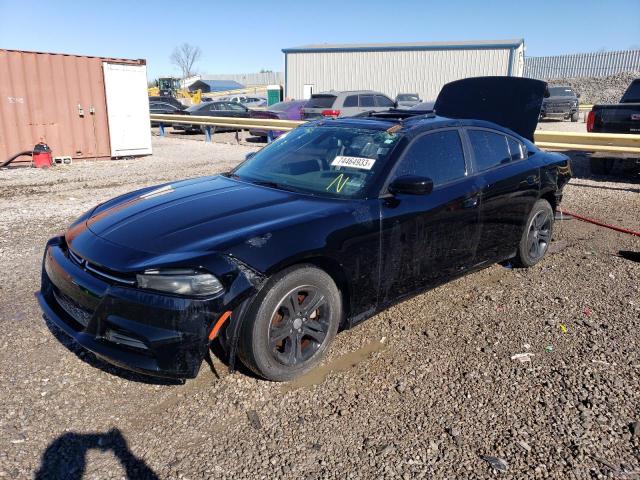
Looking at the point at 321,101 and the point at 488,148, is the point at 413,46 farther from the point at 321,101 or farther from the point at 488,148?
the point at 488,148

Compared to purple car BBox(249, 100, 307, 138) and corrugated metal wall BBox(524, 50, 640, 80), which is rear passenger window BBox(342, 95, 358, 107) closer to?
purple car BBox(249, 100, 307, 138)

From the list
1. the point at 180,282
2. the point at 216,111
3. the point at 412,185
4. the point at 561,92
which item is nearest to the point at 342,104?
the point at 216,111

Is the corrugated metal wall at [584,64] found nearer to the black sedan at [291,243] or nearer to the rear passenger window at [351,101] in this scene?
the rear passenger window at [351,101]

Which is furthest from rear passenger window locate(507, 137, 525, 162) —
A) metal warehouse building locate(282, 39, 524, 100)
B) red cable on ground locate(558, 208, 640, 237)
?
metal warehouse building locate(282, 39, 524, 100)

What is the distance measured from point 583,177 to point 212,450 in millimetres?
10233

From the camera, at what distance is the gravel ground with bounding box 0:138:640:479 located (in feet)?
8.21

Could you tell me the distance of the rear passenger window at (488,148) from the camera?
4382 mm

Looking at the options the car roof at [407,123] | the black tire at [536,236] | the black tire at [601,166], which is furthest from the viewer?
the black tire at [601,166]

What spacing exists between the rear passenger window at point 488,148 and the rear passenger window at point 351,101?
12.4 m

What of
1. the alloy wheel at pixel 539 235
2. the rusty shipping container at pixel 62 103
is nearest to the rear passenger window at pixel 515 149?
the alloy wheel at pixel 539 235

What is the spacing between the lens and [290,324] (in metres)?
3.11

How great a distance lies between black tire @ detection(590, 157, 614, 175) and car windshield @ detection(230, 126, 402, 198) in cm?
852

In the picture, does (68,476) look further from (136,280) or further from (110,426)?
(136,280)

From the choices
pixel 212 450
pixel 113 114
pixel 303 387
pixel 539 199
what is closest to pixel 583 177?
pixel 539 199
